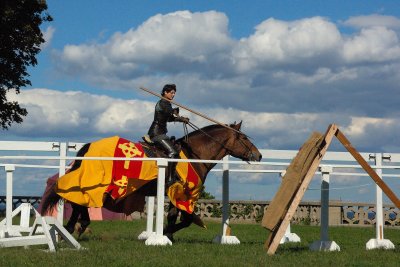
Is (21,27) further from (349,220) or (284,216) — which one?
(284,216)

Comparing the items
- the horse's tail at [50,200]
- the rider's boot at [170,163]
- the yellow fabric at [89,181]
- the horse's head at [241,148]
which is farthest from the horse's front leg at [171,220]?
the horse's tail at [50,200]

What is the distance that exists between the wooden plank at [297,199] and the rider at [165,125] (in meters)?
2.55

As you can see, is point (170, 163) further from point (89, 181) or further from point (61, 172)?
point (61, 172)

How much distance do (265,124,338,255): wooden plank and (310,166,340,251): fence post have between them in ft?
3.13

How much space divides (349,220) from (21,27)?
14761mm

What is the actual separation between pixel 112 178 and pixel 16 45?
19.7 meters

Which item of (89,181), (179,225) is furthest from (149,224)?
(89,181)

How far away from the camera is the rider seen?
14367 mm

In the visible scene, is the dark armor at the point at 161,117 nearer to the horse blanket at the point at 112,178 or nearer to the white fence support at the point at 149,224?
the horse blanket at the point at 112,178

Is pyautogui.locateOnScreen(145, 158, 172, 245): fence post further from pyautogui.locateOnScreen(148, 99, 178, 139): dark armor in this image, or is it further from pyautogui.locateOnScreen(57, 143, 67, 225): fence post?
pyautogui.locateOnScreen(57, 143, 67, 225): fence post

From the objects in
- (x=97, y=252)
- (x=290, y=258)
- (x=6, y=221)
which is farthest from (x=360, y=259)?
(x=6, y=221)

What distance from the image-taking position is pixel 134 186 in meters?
14.2

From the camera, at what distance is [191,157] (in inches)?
588

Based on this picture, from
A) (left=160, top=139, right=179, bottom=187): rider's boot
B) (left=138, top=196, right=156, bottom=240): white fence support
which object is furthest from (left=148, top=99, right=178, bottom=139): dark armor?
(left=138, top=196, right=156, bottom=240): white fence support
